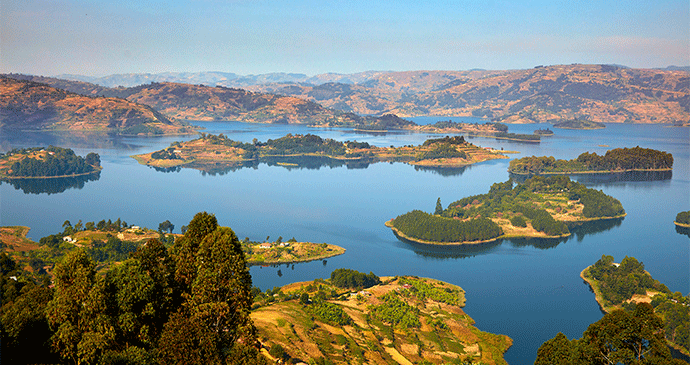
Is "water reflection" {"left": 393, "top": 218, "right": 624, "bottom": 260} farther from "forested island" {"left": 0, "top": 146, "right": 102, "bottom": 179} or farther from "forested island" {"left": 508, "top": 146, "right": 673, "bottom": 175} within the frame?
"forested island" {"left": 0, "top": 146, "right": 102, "bottom": 179}

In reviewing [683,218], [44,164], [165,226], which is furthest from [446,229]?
[44,164]

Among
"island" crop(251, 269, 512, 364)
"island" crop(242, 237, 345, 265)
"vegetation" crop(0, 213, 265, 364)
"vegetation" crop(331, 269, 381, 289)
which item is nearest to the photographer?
"vegetation" crop(0, 213, 265, 364)

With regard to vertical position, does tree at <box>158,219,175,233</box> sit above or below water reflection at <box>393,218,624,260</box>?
above

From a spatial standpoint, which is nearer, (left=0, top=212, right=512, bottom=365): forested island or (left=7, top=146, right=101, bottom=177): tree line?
(left=0, top=212, right=512, bottom=365): forested island

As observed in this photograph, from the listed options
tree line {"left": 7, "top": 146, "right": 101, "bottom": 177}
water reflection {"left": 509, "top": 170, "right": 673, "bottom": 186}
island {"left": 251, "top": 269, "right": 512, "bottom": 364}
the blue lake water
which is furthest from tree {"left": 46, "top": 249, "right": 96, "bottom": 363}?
tree line {"left": 7, "top": 146, "right": 101, "bottom": 177}

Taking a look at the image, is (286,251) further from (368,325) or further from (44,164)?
(44,164)

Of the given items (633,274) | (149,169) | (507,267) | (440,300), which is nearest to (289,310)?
(440,300)

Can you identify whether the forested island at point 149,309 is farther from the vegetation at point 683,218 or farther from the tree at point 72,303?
the vegetation at point 683,218

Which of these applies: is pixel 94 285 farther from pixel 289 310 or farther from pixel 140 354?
pixel 289 310
